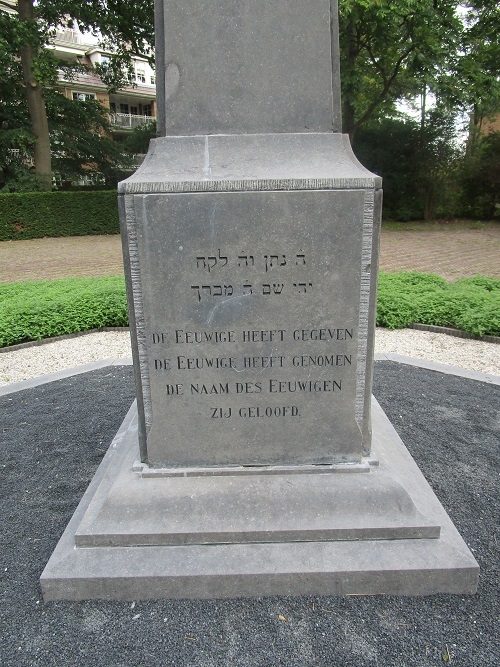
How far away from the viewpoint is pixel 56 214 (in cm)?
1978

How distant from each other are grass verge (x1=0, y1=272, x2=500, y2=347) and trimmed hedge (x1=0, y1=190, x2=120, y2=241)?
1258 cm

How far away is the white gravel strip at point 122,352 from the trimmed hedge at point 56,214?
14.6 metres

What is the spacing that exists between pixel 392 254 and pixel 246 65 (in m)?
12.8

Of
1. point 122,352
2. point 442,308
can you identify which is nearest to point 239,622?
point 122,352

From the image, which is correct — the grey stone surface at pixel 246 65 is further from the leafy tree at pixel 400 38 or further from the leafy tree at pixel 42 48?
the leafy tree at pixel 42 48

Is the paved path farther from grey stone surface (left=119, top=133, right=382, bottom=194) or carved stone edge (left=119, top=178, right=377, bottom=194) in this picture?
carved stone edge (left=119, top=178, right=377, bottom=194)

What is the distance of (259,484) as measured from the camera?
2590 millimetres

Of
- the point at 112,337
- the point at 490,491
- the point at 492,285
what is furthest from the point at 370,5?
the point at 490,491

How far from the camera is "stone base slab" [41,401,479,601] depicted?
228 cm

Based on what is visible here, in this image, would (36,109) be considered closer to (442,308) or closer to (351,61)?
(351,61)

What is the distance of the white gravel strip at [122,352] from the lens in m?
5.55

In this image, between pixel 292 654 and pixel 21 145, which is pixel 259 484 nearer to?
pixel 292 654

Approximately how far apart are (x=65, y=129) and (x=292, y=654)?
80.7 feet

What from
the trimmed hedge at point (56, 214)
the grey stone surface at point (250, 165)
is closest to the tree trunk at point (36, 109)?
the trimmed hedge at point (56, 214)
